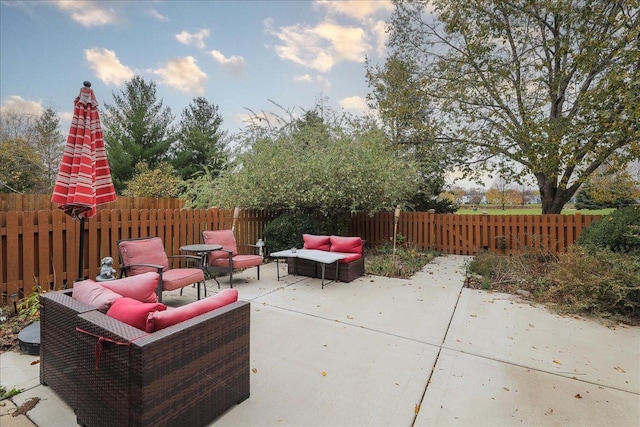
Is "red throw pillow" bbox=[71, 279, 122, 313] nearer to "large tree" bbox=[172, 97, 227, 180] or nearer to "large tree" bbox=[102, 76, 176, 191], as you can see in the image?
"large tree" bbox=[172, 97, 227, 180]

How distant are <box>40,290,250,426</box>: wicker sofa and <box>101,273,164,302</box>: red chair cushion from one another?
238 millimetres

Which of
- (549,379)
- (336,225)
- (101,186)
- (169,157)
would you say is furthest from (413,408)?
(169,157)


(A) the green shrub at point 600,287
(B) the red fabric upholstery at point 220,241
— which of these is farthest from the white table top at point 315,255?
(A) the green shrub at point 600,287

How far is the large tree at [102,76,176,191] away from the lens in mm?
17916

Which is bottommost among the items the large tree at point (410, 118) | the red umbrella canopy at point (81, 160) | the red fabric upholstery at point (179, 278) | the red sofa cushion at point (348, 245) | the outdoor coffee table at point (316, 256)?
the red fabric upholstery at point (179, 278)

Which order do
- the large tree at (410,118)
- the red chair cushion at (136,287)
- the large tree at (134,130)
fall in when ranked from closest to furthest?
1. the red chair cushion at (136,287)
2. the large tree at (410,118)
3. the large tree at (134,130)

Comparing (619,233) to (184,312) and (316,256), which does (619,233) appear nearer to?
(316,256)

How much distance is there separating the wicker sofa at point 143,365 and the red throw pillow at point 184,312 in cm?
5

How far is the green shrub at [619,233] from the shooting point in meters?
5.09

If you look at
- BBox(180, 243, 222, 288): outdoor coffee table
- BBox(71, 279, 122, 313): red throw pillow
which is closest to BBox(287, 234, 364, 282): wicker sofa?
BBox(180, 243, 222, 288): outdoor coffee table

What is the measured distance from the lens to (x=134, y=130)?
1898 cm

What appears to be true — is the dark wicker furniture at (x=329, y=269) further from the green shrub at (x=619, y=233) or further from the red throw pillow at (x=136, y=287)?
the green shrub at (x=619, y=233)

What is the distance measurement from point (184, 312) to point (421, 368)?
1.95 m

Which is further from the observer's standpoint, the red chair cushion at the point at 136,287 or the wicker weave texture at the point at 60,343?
the red chair cushion at the point at 136,287
